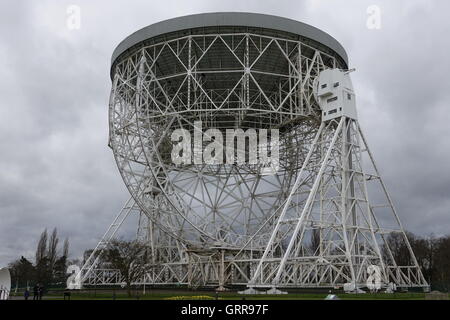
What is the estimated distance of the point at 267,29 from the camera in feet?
99.8

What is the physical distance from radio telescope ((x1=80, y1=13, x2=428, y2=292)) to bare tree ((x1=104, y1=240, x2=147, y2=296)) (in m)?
3.46

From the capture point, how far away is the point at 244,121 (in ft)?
104

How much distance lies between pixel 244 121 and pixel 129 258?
1154cm

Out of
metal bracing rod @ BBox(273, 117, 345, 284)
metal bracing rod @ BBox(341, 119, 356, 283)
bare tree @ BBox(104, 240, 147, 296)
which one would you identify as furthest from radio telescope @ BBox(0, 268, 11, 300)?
metal bracing rod @ BBox(341, 119, 356, 283)

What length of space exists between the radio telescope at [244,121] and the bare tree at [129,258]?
3.46 m

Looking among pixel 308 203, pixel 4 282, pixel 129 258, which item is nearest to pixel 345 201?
pixel 308 203

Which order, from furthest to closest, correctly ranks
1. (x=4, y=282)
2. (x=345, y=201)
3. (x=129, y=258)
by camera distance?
(x=129, y=258), (x=345, y=201), (x=4, y=282)

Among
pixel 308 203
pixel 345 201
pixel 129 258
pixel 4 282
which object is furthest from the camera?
pixel 129 258

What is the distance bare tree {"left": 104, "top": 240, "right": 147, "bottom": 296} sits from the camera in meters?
32.9

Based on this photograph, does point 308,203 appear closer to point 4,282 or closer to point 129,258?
point 129,258

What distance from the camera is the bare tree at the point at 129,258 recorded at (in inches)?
1296

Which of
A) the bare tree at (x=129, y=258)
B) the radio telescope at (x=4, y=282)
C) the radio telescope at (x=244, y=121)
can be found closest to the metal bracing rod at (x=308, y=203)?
the radio telescope at (x=244, y=121)

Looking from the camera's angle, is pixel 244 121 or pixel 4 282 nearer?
pixel 4 282
